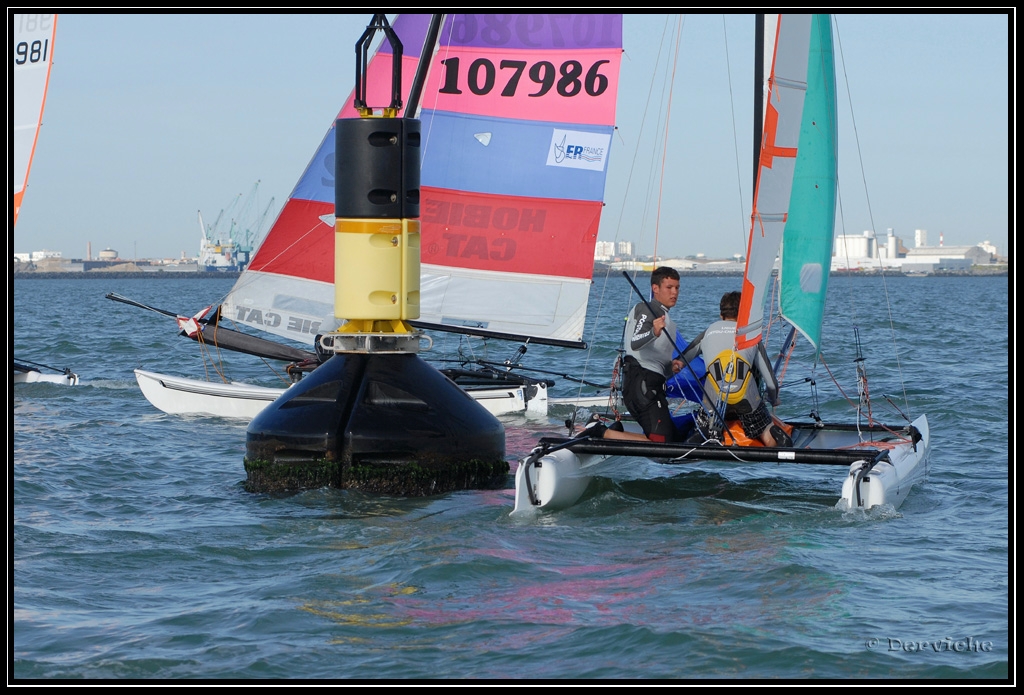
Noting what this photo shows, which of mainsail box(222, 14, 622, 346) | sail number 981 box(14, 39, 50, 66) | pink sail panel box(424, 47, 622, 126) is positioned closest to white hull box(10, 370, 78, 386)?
mainsail box(222, 14, 622, 346)

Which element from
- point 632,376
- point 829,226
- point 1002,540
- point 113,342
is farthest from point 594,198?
point 113,342

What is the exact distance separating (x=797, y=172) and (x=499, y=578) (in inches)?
181

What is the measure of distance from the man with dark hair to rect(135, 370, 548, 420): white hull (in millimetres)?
5281

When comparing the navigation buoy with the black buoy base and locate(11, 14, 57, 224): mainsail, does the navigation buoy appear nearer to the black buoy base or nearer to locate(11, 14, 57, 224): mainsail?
the black buoy base


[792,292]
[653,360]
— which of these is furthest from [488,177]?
[653,360]

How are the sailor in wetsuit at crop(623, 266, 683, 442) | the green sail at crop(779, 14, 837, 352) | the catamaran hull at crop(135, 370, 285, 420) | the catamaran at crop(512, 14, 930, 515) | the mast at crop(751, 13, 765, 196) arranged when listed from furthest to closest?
the catamaran hull at crop(135, 370, 285, 420), the mast at crop(751, 13, 765, 196), the green sail at crop(779, 14, 837, 352), the sailor in wetsuit at crop(623, 266, 683, 442), the catamaran at crop(512, 14, 930, 515)

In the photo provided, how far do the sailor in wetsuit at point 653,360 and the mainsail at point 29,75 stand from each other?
29.9ft

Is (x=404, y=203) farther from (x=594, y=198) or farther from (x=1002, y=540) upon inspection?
(x=594, y=198)

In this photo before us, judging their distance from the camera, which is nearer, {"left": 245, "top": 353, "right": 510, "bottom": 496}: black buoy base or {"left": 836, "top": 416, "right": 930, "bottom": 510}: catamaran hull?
{"left": 836, "top": 416, "right": 930, "bottom": 510}: catamaran hull

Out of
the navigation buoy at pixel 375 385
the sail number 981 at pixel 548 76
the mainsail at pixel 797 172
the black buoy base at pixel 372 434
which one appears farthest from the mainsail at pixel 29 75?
the mainsail at pixel 797 172

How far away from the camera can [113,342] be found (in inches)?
1014

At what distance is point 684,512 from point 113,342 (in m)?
20.1

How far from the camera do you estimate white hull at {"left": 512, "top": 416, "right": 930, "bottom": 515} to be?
7598 millimetres
